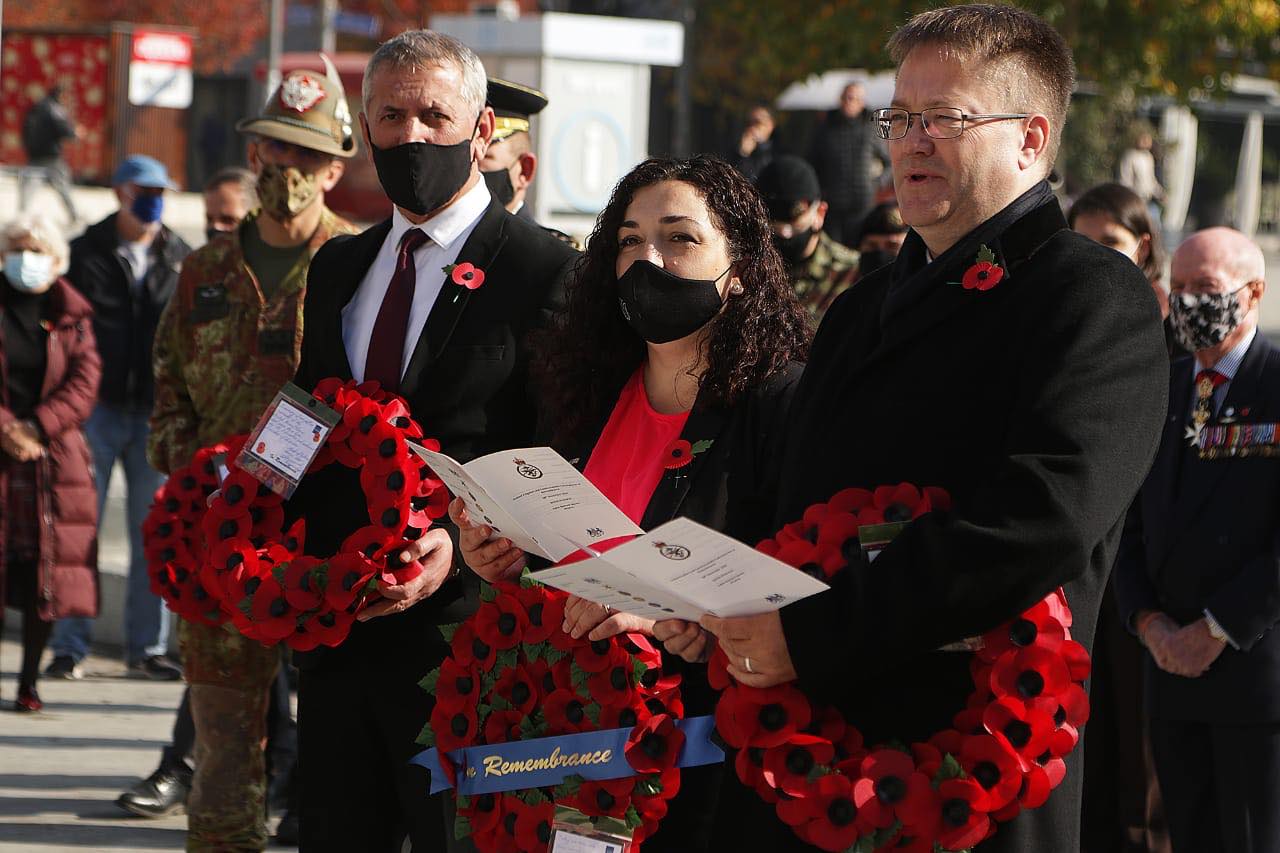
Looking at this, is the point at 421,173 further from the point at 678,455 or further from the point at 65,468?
the point at 65,468

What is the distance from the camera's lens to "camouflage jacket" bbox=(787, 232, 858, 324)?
24.5 feet

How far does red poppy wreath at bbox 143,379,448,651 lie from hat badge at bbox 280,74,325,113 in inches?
71.2

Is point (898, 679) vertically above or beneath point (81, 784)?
above

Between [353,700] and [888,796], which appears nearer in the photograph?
[888,796]

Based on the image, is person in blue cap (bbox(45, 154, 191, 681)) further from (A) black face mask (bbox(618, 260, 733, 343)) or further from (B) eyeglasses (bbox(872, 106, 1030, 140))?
(B) eyeglasses (bbox(872, 106, 1030, 140))

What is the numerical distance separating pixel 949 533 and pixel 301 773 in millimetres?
2202

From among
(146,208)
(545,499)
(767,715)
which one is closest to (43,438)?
(146,208)

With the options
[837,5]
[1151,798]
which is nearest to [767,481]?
[1151,798]

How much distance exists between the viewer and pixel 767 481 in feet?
11.5

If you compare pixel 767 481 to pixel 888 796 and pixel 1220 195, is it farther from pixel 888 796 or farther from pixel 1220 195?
pixel 1220 195

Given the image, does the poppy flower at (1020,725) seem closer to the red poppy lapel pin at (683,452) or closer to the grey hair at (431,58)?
the red poppy lapel pin at (683,452)

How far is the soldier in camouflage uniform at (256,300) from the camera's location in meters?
5.91

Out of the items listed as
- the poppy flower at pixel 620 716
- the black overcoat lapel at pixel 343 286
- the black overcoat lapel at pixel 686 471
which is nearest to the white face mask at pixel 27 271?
the black overcoat lapel at pixel 343 286

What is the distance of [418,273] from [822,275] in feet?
11.1
